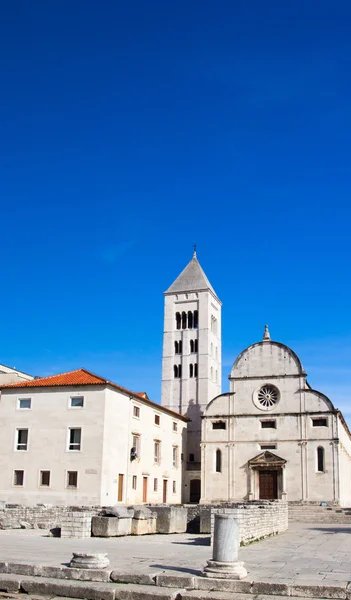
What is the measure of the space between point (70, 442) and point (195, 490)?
2127 centimetres

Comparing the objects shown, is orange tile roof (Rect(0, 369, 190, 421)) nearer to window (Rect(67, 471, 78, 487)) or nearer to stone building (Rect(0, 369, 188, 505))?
stone building (Rect(0, 369, 188, 505))

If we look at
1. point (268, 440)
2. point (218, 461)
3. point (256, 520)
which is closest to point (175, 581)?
point (256, 520)

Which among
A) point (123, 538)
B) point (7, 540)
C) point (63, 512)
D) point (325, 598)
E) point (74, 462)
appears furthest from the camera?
point (74, 462)

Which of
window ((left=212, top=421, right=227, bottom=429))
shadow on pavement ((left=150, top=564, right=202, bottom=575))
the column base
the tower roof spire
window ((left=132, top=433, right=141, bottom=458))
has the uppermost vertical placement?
the tower roof spire

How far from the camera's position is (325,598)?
10602 mm

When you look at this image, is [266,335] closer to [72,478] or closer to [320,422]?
[320,422]

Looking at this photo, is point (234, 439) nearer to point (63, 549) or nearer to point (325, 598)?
point (63, 549)

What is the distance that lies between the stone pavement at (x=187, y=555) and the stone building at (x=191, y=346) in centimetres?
4240

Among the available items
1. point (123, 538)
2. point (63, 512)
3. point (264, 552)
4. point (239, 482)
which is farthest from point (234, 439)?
point (264, 552)

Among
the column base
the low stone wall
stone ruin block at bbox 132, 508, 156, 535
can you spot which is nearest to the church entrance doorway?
the low stone wall

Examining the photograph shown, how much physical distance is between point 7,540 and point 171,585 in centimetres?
991

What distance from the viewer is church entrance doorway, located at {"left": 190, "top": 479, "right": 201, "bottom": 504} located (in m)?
58.0

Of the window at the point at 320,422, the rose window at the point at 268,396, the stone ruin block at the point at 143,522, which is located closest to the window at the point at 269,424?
the rose window at the point at 268,396

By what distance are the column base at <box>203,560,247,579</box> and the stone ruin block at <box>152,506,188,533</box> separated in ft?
45.3
